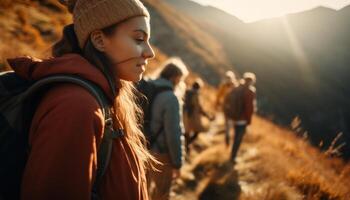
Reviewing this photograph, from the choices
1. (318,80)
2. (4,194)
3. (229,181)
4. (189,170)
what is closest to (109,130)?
(4,194)

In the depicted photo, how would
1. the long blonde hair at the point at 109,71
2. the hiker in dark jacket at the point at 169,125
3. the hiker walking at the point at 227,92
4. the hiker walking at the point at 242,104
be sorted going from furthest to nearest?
the hiker walking at the point at 227,92 < the hiker walking at the point at 242,104 < the hiker in dark jacket at the point at 169,125 < the long blonde hair at the point at 109,71

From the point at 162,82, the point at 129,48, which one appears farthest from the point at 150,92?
the point at 129,48

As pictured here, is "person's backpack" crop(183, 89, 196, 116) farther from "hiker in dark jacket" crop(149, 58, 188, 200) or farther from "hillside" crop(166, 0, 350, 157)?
"hillside" crop(166, 0, 350, 157)

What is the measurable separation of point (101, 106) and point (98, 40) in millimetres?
397

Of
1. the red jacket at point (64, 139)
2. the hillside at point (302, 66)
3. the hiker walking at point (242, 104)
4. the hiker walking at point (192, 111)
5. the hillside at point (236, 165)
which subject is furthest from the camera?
the hillside at point (302, 66)

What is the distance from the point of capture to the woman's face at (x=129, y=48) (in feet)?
4.97

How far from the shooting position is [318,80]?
65.8m

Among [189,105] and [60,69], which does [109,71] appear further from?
[189,105]

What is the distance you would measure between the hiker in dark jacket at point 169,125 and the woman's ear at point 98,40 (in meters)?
1.97

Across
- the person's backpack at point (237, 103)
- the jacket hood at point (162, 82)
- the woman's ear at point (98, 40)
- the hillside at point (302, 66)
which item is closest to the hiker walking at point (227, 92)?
the person's backpack at point (237, 103)

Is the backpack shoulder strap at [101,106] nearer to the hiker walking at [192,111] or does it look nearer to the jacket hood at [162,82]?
the jacket hood at [162,82]

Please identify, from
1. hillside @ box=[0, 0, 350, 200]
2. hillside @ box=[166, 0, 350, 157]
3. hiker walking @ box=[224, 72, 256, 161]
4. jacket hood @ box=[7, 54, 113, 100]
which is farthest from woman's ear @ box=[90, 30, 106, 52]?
hillside @ box=[166, 0, 350, 157]

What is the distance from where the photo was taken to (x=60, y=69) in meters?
1.26

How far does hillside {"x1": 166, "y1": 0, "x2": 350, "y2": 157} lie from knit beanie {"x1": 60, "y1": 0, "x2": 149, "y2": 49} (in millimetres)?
27797
